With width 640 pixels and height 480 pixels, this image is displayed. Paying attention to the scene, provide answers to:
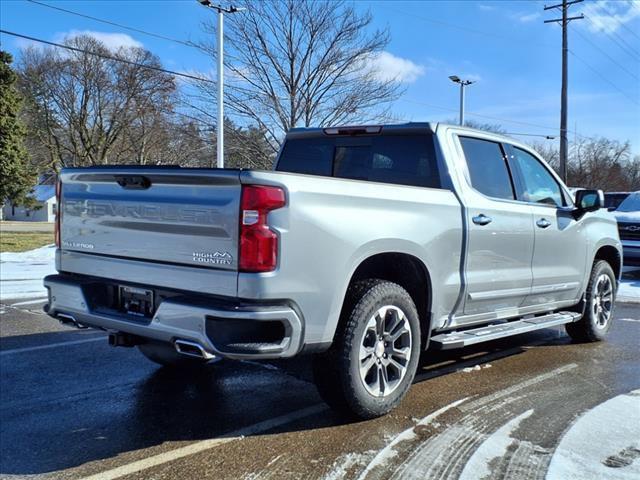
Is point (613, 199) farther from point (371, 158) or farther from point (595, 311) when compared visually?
point (371, 158)

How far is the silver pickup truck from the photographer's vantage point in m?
3.23

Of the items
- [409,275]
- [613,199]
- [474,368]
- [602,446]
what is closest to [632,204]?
[613,199]

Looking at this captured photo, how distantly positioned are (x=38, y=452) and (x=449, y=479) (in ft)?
7.63

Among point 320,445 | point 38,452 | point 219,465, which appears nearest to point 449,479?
point 320,445

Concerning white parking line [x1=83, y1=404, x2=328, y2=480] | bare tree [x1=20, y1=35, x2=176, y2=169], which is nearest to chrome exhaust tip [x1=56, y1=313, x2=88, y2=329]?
white parking line [x1=83, y1=404, x2=328, y2=480]

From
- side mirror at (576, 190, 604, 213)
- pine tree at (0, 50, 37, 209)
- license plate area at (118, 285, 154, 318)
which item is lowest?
license plate area at (118, 285, 154, 318)

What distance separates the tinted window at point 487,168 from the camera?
4.82 meters

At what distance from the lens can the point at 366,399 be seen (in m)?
3.76

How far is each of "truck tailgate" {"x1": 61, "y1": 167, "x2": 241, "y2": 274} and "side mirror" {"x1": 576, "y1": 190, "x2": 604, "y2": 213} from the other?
3.86m

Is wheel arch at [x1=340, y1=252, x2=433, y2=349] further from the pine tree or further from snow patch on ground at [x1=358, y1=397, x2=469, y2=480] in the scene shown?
the pine tree

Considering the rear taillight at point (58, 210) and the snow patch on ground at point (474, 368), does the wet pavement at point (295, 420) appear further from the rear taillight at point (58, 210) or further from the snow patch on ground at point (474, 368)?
the rear taillight at point (58, 210)

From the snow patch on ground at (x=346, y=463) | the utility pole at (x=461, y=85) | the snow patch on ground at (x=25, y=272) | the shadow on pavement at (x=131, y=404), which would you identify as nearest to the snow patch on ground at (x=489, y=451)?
the snow patch on ground at (x=346, y=463)

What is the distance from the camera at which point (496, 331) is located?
15.5ft

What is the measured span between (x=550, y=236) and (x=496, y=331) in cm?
118
